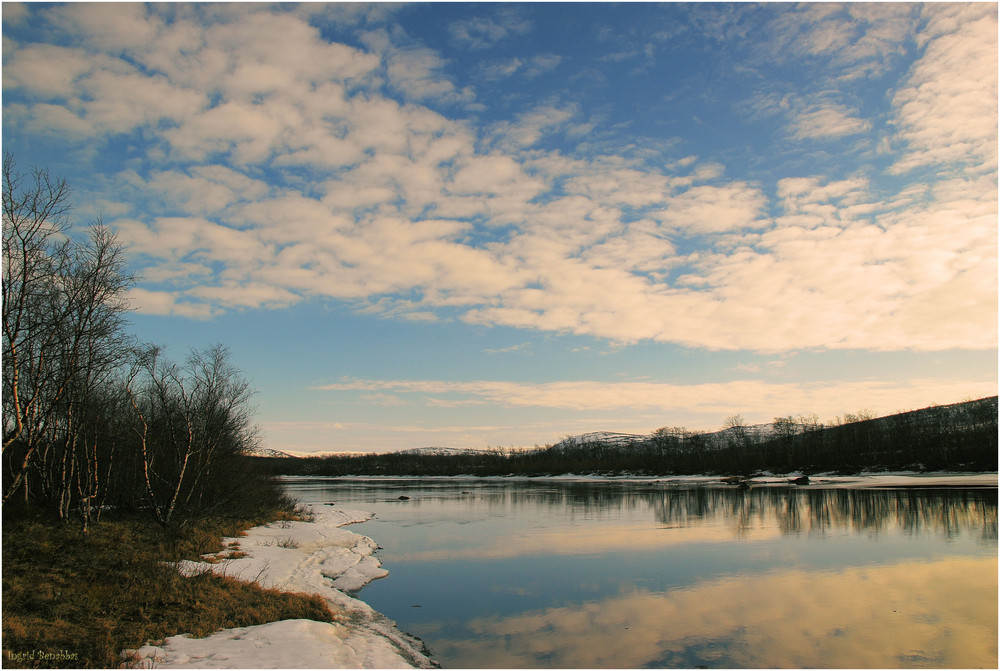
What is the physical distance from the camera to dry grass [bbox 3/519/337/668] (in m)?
9.41

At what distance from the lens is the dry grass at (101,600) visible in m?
9.41

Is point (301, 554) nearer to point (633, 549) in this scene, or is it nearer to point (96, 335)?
point (96, 335)

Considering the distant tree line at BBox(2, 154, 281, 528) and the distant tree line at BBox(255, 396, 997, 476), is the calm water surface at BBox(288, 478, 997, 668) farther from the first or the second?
the distant tree line at BBox(255, 396, 997, 476)

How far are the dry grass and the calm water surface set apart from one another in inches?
156

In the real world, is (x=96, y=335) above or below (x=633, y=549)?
above

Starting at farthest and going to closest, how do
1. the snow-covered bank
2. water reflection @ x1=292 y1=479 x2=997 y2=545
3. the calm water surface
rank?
1. water reflection @ x1=292 y1=479 x2=997 y2=545
2. the calm water surface
3. the snow-covered bank

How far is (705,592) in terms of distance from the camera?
56.2 ft

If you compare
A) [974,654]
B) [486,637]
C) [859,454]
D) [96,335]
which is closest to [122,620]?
[486,637]

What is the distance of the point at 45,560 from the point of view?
44.2 ft

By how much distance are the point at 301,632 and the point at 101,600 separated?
4051 mm

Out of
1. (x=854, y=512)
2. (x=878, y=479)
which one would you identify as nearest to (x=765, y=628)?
(x=854, y=512)

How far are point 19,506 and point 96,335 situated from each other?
19.0 ft

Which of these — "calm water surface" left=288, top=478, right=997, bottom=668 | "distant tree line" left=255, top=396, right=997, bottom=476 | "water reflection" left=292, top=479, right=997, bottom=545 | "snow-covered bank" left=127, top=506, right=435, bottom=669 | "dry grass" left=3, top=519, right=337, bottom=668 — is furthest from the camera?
"distant tree line" left=255, top=396, right=997, bottom=476

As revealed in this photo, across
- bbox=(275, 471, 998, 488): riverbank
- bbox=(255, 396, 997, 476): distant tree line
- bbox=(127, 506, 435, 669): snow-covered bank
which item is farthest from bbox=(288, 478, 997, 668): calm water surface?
bbox=(255, 396, 997, 476): distant tree line
